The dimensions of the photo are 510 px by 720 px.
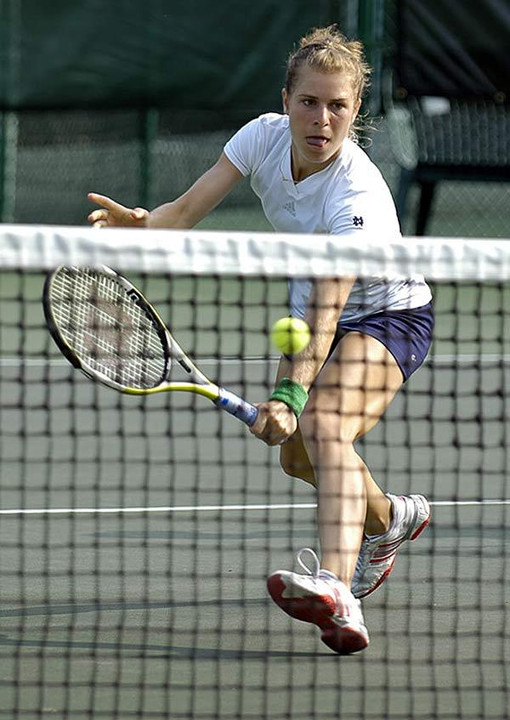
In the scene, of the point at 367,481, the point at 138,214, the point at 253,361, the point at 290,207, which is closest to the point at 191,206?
the point at 138,214

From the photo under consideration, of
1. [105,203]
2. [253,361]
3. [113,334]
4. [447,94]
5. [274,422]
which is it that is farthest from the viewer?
[447,94]

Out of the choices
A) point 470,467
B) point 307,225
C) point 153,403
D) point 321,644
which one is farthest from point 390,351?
point 153,403

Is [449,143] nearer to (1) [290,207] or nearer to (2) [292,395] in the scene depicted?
(1) [290,207]

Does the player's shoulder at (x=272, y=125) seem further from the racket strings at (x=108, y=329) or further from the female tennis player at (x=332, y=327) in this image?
the racket strings at (x=108, y=329)

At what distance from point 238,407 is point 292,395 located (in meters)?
0.24

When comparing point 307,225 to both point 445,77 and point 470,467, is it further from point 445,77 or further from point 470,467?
point 445,77

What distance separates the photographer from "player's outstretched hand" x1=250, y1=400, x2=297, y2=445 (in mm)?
2920

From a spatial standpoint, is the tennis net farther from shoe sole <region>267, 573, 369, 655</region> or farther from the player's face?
the player's face

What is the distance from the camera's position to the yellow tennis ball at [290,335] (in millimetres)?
2982

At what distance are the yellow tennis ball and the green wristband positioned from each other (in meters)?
0.07

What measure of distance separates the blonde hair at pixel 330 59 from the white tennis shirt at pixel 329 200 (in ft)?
0.53

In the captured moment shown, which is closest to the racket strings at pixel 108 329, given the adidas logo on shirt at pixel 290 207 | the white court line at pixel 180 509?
the adidas logo on shirt at pixel 290 207

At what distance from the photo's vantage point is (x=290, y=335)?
2.98 metres

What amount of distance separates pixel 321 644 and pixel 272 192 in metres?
1.00
